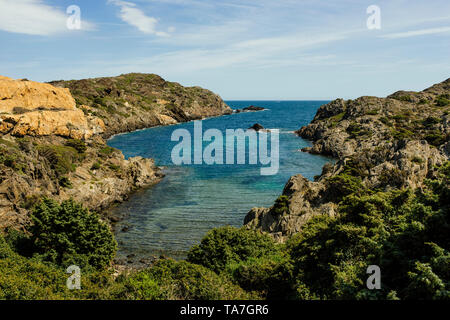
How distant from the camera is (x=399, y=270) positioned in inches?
544

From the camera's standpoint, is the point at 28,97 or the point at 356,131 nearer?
the point at 28,97

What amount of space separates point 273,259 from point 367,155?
33827mm

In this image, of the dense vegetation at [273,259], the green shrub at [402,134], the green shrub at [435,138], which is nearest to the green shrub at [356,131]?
the green shrub at [402,134]

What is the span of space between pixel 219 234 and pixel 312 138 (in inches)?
3846

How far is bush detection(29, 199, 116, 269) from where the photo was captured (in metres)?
25.8

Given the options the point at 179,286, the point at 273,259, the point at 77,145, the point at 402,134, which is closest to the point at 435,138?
the point at 402,134

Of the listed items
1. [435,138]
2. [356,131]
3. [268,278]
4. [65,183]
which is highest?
[356,131]

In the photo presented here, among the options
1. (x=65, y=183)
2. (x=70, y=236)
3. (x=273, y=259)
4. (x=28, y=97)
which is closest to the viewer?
(x=273, y=259)

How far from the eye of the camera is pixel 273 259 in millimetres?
25703

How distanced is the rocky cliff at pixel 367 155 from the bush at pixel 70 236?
1696cm

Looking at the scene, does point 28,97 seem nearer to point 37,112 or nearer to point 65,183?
point 37,112

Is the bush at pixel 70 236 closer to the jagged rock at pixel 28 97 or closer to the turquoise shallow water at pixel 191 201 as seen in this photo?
the turquoise shallow water at pixel 191 201
